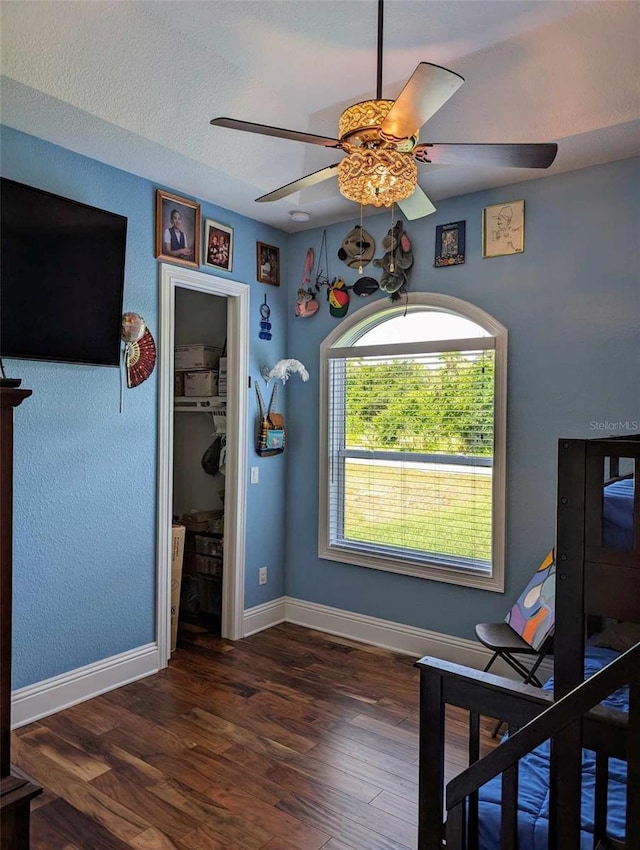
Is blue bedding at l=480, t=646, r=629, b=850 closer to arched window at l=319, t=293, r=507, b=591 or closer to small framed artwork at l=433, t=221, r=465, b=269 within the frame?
arched window at l=319, t=293, r=507, b=591

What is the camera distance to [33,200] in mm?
2586

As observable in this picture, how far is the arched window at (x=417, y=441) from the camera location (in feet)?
10.9

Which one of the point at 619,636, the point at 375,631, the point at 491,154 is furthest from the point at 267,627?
the point at 491,154

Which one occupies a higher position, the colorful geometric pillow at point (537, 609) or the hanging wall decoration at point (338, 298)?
the hanging wall decoration at point (338, 298)

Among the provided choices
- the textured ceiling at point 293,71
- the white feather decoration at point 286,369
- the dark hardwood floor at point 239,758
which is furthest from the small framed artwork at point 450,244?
the dark hardwood floor at point 239,758

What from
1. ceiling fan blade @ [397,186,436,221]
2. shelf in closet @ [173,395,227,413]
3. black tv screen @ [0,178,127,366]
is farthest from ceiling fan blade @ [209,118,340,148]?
shelf in closet @ [173,395,227,413]

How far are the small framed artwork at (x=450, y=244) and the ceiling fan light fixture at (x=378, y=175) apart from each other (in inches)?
56.0

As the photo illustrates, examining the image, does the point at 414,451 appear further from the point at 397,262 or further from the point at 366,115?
the point at 366,115

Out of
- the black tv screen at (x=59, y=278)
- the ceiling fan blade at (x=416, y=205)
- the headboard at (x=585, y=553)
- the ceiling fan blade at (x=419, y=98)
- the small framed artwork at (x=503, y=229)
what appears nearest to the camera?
the headboard at (x=585, y=553)

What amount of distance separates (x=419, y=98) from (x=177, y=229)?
2035 millimetres

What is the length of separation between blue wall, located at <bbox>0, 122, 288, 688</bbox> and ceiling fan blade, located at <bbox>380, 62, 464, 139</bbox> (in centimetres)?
181

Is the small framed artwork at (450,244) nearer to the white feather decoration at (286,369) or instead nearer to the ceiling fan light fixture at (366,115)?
the white feather decoration at (286,369)

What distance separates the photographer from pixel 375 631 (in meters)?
3.73

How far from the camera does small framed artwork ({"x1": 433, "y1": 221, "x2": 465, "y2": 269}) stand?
11.1 feet
